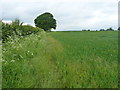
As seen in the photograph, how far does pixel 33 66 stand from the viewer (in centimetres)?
609

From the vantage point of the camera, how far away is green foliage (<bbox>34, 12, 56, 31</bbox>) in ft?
258

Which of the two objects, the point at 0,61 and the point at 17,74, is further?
the point at 0,61

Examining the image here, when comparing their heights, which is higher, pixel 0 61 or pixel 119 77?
pixel 0 61

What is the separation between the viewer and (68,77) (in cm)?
524

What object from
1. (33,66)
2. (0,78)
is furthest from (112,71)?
(0,78)

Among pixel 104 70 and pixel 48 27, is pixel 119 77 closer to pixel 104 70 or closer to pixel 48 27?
pixel 104 70

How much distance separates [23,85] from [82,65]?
2.56 meters

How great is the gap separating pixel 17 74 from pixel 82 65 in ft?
7.55

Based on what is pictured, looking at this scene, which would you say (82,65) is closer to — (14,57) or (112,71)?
(112,71)

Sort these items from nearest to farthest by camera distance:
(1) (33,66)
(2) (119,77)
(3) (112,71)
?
(2) (119,77) < (3) (112,71) < (1) (33,66)

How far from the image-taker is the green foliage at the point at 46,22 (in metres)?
78.5

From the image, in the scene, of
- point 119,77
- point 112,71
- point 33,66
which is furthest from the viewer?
point 33,66

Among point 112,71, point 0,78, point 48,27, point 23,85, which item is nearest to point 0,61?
point 0,78

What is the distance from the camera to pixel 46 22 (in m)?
78.2
